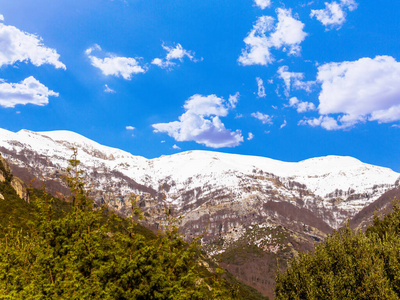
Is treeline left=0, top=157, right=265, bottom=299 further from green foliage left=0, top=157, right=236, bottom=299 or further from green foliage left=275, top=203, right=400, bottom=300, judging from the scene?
green foliage left=275, top=203, right=400, bottom=300

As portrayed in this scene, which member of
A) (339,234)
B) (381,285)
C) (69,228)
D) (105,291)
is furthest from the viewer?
(339,234)

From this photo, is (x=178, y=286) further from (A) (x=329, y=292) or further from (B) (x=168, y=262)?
(A) (x=329, y=292)

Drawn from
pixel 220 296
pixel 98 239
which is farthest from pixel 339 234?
pixel 98 239

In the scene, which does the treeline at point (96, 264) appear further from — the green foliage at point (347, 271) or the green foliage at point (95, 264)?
the green foliage at point (347, 271)

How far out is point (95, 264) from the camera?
1120 centimetres

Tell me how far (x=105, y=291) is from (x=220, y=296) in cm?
426

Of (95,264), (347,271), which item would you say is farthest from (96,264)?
(347,271)

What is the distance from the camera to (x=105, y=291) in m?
9.81

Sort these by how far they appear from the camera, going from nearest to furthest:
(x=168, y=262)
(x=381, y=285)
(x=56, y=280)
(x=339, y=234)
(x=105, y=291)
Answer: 1. (x=105, y=291)
2. (x=56, y=280)
3. (x=168, y=262)
4. (x=381, y=285)
5. (x=339, y=234)

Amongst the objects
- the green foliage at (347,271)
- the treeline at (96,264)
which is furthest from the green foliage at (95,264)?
the green foliage at (347,271)

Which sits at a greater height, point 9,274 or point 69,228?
point 69,228

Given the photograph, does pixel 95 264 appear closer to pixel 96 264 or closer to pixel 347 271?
pixel 96 264

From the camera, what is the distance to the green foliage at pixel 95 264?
1003 centimetres

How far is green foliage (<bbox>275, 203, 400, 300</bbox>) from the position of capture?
27188 millimetres
